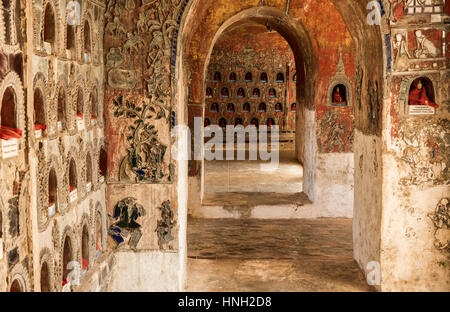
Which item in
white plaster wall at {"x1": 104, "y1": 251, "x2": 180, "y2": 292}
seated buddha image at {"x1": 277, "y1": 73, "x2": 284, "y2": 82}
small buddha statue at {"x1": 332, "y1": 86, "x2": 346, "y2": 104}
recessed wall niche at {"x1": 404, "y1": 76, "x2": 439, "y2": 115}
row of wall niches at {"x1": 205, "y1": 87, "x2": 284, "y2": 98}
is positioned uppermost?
seated buddha image at {"x1": 277, "y1": 73, "x2": 284, "y2": 82}

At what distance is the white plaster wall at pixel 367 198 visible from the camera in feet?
22.5

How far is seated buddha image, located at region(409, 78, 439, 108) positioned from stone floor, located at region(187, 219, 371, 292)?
8.72 feet

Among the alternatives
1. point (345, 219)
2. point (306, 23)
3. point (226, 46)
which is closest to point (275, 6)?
point (306, 23)

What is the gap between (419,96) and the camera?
6477 mm

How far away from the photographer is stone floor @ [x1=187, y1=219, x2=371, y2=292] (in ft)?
24.7

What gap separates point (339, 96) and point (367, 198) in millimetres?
4157

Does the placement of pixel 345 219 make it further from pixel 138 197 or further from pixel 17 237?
pixel 17 237

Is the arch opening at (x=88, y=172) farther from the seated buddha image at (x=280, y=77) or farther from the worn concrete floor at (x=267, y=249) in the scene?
the seated buddha image at (x=280, y=77)

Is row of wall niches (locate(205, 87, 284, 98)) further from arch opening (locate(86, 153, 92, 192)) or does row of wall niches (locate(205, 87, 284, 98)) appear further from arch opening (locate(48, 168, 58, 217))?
arch opening (locate(48, 168, 58, 217))

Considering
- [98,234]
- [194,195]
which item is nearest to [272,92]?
[194,195]

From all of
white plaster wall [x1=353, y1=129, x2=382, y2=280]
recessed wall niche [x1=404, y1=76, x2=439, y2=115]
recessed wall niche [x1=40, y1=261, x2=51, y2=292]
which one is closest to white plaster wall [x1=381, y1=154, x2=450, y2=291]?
white plaster wall [x1=353, y1=129, x2=382, y2=280]

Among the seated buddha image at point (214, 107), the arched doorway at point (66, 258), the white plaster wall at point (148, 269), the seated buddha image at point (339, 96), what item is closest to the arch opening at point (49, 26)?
the arched doorway at point (66, 258)

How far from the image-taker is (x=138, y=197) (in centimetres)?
689

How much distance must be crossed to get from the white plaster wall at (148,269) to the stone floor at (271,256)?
1.74ft
